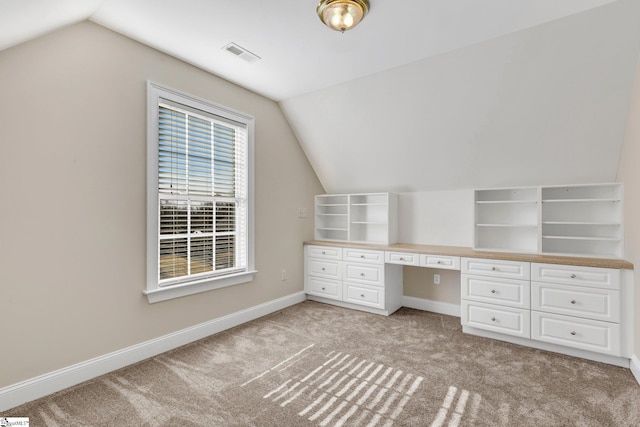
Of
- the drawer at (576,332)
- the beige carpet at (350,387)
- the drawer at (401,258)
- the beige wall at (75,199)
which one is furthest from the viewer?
the drawer at (401,258)

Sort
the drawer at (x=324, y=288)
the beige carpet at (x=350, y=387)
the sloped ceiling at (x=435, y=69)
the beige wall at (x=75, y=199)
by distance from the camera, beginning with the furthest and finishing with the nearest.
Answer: the drawer at (x=324, y=288) < the sloped ceiling at (x=435, y=69) < the beige wall at (x=75, y=199) < the beige carpet at (x=350, y=387)

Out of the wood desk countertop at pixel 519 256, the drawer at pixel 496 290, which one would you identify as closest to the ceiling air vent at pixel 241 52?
the wood desk countertop at pixel 519 256

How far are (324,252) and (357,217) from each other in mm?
725

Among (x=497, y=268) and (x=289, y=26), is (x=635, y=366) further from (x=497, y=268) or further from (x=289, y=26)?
(x=289, y=26)

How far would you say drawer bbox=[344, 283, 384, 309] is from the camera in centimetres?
368

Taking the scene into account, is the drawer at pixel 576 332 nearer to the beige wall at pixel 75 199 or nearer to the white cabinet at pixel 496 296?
the white cabinet at pixel 496 296

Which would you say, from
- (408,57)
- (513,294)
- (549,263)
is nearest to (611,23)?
(408,57)

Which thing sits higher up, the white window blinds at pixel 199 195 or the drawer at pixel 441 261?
the white window blinds at pixel 199 195

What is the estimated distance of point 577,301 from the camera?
2.62 m

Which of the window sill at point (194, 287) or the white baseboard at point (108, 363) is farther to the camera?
→ the window sill at point (194, 287)

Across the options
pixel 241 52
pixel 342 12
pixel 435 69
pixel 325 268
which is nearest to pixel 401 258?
pixel 325 268

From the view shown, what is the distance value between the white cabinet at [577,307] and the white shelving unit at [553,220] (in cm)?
38

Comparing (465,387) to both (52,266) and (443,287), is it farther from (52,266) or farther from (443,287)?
→ (52,266)

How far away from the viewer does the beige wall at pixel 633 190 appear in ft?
7.60
